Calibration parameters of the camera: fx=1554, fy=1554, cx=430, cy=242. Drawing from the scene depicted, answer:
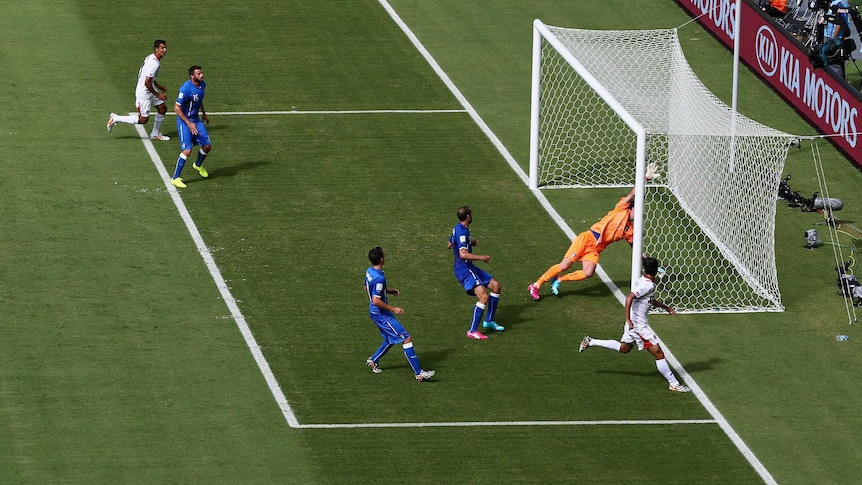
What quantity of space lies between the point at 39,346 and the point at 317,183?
22.3 feet

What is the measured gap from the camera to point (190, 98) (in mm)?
24359

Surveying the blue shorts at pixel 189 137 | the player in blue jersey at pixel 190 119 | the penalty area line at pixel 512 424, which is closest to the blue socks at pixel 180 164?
the player in blue jersey at pixel 190 119

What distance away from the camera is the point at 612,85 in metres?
25.2

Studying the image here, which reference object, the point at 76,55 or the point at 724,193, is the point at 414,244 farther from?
the point at 76,55

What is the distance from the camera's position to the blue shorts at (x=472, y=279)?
19.9 metres

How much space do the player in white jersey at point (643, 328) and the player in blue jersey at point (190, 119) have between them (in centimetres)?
837

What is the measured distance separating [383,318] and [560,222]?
21.4 feet

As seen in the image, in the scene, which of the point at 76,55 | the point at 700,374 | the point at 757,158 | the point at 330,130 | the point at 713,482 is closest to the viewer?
the point at 713,482

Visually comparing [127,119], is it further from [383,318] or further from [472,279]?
[383,318]

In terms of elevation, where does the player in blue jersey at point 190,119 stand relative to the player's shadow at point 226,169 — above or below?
above

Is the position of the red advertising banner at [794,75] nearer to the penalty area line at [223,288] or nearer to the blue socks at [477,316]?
the blue socks at [477,316]

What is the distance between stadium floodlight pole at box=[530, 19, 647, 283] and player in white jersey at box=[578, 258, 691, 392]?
5.35ft

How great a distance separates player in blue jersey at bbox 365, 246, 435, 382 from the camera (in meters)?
18.2

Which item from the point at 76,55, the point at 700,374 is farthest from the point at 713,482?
the point at 76,55
